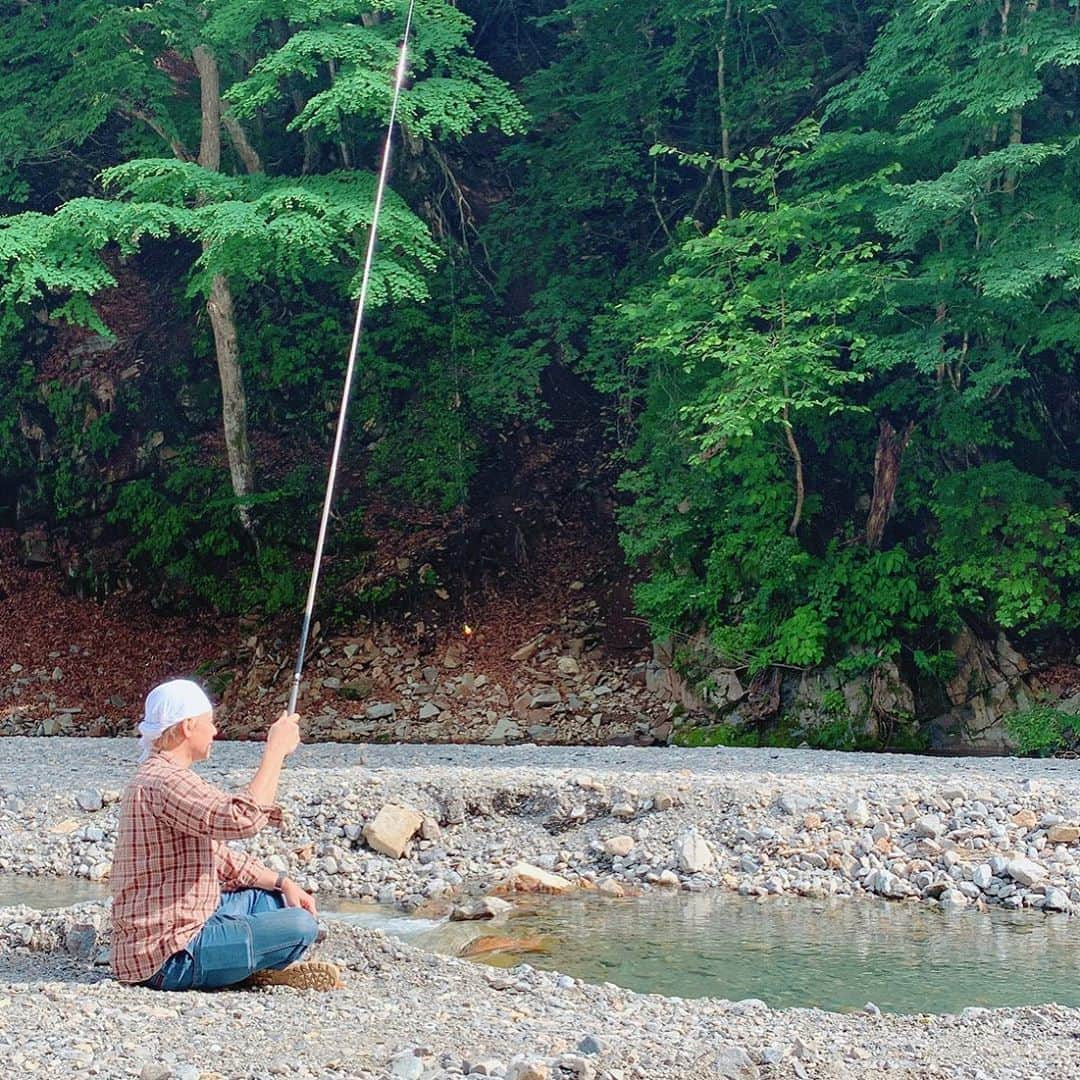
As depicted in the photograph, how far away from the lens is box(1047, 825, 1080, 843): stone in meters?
6.78

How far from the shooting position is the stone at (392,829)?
23.2ft

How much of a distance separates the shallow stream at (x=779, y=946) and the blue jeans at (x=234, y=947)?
136 cm

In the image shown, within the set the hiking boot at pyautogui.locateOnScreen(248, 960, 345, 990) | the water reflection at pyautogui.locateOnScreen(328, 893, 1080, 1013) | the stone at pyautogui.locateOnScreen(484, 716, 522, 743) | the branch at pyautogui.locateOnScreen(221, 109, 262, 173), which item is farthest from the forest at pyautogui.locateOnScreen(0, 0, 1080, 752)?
the hiking boot at pyautogui.locateOnScreen(248, 960, 345, 990)

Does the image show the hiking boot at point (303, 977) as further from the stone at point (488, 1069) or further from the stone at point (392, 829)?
the stone at point (392, 829)

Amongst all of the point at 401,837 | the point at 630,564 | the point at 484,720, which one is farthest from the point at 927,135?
the point at 401,837

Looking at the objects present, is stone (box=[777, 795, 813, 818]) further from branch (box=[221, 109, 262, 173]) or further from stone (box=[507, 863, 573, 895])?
branch (box=[221, 109, 262, 173])

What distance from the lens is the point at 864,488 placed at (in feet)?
43.3

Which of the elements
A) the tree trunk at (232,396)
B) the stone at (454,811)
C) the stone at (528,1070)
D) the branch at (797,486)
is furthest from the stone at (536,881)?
the tree trunk at (232,396)

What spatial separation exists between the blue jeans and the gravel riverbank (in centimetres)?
11

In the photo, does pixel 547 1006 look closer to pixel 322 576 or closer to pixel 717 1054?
pixel 717 1054

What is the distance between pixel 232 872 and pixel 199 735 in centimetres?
68

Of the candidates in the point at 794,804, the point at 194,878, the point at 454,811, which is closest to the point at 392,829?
the point at 454,811

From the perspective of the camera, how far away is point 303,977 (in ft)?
14.1

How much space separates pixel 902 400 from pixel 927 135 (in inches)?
97.7
